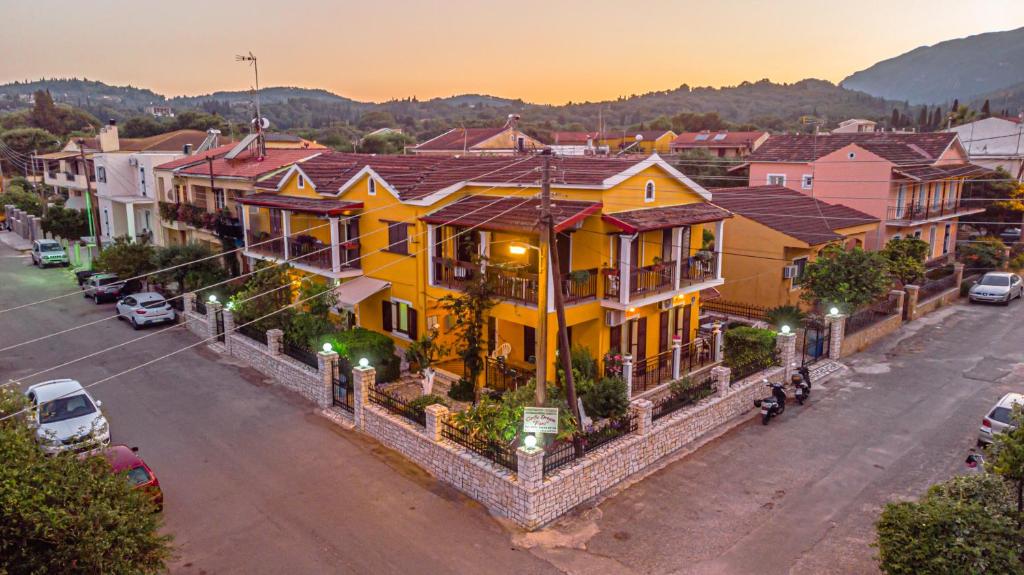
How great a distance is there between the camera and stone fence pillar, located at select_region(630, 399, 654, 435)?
1545cm

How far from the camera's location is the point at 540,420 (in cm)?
1331

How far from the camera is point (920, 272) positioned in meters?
30.2

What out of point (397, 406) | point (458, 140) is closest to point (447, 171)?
point (397, 406)

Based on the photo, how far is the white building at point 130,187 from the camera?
42.1 m

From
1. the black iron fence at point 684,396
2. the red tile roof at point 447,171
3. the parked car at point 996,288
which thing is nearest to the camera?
the black iron fence at point 684,396

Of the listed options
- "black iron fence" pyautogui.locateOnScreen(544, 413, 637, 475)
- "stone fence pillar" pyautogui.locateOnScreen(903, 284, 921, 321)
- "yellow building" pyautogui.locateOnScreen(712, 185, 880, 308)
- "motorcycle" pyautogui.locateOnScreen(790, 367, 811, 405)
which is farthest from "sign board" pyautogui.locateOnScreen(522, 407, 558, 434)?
"stone fence pillar" pyautogui.locateOnScreen(903, 284, 921, 321)

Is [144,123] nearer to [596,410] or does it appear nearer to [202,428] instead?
[202,428]

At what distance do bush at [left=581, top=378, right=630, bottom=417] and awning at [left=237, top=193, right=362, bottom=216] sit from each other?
1238 centimetres

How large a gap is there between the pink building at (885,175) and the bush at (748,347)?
15855mm

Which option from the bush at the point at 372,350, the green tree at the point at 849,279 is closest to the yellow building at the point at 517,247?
the bush at the point at 372,350

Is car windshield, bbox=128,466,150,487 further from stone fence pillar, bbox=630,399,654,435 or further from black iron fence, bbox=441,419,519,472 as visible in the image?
stone fence pillar, bbox=630,399,654,435

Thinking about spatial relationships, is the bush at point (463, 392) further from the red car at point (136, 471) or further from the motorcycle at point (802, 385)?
the motorcycle at point (802, 385)

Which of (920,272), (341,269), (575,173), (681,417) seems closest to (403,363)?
(341,269)

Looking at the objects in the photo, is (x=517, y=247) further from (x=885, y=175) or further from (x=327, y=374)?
(x=885, y=175)
